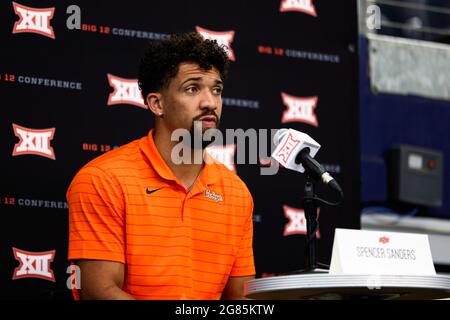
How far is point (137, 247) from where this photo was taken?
3.05m

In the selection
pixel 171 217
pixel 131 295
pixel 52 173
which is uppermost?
pixel 52 173

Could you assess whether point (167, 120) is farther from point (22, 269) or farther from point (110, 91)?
point (22, 269)

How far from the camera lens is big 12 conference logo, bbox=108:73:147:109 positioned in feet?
12.1

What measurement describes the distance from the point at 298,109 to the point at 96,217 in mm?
1273

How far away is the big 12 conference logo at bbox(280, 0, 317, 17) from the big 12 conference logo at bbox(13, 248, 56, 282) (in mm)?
1501

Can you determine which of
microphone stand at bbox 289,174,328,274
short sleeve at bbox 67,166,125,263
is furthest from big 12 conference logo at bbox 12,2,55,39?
microphone stand at bbox 289,174,328,274

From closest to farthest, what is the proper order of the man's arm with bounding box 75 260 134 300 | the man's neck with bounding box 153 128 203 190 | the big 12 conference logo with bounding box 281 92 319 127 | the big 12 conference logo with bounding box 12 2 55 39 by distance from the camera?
the man's arm with bounding box 75 260 134 300, the man's neck with bounding box 153 128 203 190, the big 12 conference logo with bounding box 12 2 55 39, the big 12 conference logo with bounding box 281 92 319 127

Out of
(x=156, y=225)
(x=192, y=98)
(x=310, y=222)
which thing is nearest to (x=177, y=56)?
(x=192, y=98)

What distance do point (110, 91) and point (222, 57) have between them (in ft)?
1.92

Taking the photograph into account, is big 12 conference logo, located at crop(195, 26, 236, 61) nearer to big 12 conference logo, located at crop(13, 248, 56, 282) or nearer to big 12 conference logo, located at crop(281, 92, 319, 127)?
big 12 conference logo, located at crop(281, 92, 319, 127)

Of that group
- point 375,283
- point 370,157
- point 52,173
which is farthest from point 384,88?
point 375,283

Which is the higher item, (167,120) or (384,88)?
(384,88)

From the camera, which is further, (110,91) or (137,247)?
(110,91)

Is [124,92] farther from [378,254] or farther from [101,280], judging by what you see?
[378,254]
